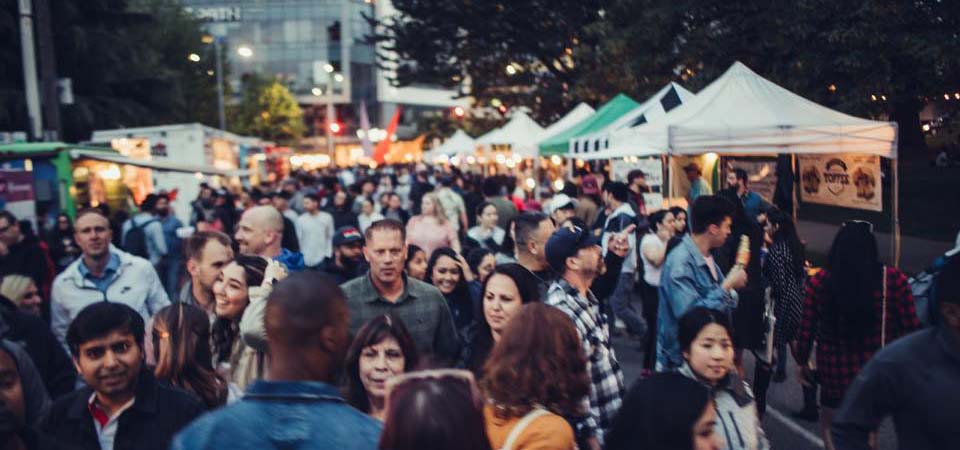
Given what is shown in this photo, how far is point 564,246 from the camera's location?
4500mm

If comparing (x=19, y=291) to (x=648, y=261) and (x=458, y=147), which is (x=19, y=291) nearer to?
(x=648, y=261)

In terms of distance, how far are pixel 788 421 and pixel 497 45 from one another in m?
22.8

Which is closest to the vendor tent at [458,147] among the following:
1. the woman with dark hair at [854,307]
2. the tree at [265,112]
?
the woman with dark hair at [854,307]

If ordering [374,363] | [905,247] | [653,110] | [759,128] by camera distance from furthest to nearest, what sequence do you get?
1. [905,247]
2. [653,110]
3. [759,128]
4. [374,363]

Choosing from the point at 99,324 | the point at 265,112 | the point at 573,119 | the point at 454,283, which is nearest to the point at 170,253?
the point at 454,283

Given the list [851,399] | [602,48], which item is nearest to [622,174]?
[602,48]

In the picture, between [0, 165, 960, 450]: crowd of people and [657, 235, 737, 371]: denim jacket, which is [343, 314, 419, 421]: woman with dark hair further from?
[657, 235, 737, 371]: denim jacket

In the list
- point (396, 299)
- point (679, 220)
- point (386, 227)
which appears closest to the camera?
point (396, 299)

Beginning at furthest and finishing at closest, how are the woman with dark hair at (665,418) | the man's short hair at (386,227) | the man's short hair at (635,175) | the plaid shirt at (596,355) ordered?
the man's short hair at (635,175) < the man's short hair at (386,227) < the plaid shirt at (596,355) < the woman with dark hair at (665,418)

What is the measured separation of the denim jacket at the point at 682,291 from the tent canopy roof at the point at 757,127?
448 cm

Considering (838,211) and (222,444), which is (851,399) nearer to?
(222,444)

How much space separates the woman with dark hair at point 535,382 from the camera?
9.53 ft

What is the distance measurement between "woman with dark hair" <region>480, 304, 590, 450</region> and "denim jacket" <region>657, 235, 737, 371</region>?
7.86 feet

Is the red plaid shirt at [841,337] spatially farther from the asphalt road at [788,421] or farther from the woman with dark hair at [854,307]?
the asphalt road at [788,421]
